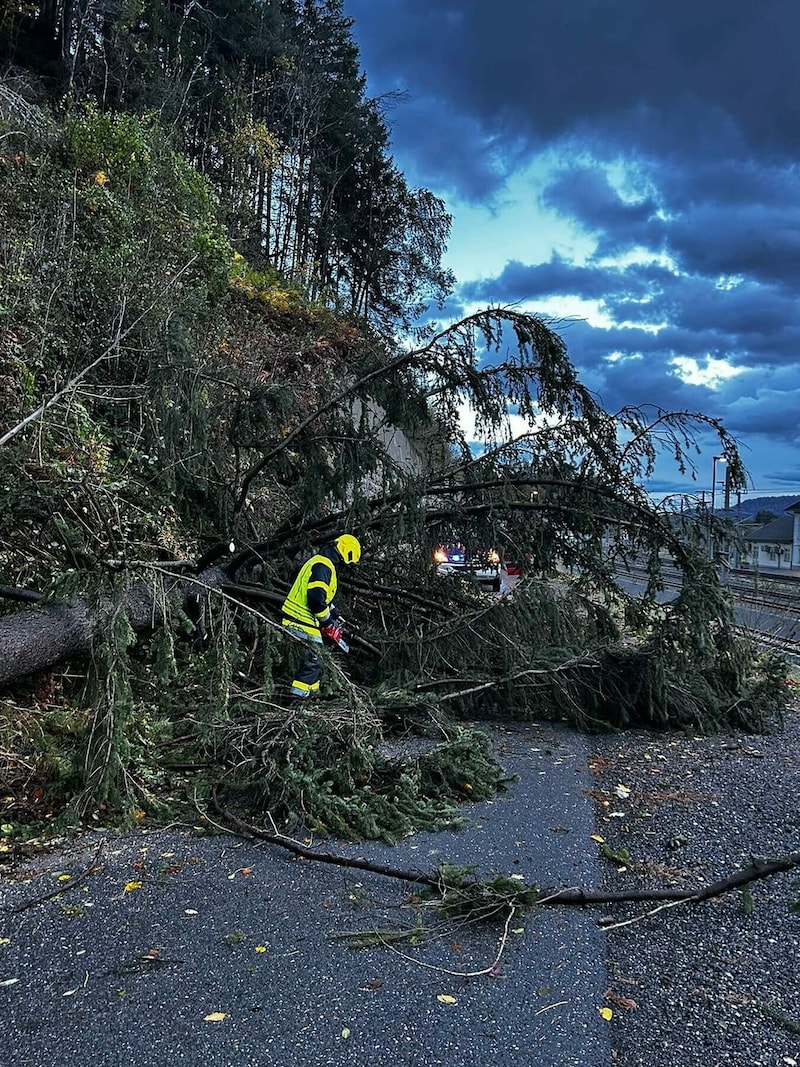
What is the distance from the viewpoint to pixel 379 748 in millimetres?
4781

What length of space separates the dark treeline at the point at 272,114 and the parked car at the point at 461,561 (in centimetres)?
951

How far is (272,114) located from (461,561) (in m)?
20.0

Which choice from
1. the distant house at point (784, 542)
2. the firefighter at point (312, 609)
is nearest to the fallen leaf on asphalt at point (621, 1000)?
the firefighter at point (312, 609)

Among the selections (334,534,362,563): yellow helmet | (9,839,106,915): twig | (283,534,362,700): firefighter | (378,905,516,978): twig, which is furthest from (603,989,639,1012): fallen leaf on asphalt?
(334,534,362,563): yellow helmet

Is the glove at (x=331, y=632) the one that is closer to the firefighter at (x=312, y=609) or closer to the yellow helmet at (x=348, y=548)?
the firefighter at (x=312, y=609)

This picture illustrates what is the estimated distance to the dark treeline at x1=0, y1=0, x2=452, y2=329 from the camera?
657 inches

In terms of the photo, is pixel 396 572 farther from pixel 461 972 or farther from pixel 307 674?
pixel 461 972

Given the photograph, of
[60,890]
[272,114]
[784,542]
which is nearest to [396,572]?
[60,890]

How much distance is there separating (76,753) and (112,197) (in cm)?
754

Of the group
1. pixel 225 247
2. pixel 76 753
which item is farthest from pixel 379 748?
pixel 225 247

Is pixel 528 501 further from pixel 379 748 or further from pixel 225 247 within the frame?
pixel 225 247

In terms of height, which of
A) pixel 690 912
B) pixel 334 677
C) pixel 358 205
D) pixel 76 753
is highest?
pixel 358 205

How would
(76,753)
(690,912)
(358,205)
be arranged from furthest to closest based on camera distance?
(358,205), (76,753), (690,912)

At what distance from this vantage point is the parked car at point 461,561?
6922 millimetres
